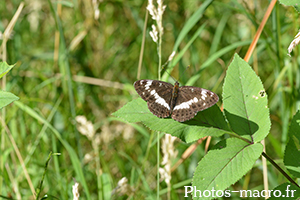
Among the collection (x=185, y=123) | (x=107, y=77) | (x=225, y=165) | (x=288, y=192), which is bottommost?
(x=288, y=192)

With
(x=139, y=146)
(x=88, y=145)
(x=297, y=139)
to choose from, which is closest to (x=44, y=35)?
(x=88, y=145)

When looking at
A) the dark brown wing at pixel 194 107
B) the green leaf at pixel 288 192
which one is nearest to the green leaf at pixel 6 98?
the dark brown wing at pixel 194 107

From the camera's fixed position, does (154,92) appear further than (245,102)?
Yes

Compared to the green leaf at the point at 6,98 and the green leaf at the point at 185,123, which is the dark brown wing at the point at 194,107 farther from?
the green leaf at the point at 6,98

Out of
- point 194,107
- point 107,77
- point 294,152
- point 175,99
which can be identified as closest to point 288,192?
point 294,152

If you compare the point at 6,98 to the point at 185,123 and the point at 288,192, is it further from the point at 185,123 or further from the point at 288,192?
the point at 288,192

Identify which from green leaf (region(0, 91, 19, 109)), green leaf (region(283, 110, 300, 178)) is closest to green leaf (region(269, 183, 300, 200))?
green leaf (region(283, 110, 300, 178))
